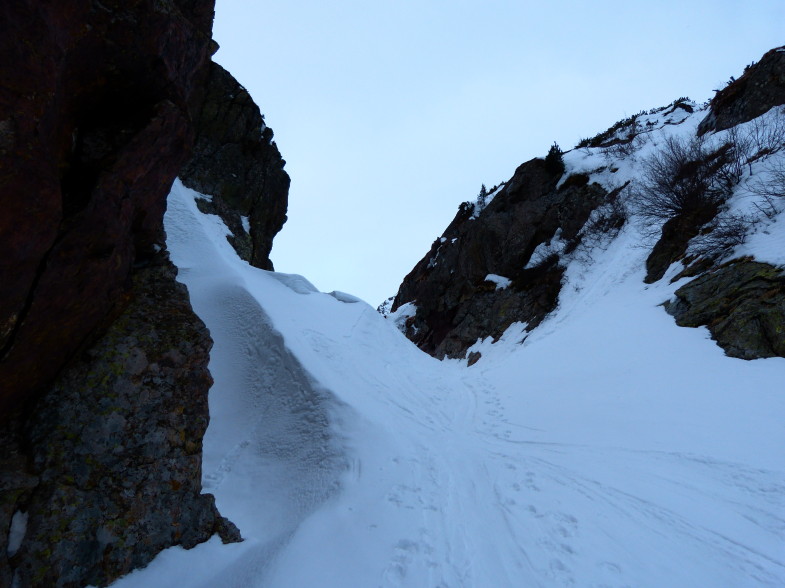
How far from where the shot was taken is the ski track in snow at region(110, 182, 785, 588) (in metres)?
4.07

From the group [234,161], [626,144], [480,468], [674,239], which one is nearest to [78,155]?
[480,468]

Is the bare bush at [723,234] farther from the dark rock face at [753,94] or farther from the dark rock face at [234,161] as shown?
the dark rock face at [234,161]

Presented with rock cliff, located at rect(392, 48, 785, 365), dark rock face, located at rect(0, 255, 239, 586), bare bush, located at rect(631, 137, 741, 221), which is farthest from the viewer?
bare bush, located at rect(631, 137, 741, 221)

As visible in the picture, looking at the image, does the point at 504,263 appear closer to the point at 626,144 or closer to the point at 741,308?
the point at 626,144

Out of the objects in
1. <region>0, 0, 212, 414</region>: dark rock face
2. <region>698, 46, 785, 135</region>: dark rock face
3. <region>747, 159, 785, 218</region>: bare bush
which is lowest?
<region>0, 0, 212, 414</region>: dark rock face

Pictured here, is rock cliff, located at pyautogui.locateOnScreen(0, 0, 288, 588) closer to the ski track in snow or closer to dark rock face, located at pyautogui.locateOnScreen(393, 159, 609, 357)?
the ski track in snow

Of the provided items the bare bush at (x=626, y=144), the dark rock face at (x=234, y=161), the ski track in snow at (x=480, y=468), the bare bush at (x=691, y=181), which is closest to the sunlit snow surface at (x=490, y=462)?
the ski track in snow at (x=480, y=468)

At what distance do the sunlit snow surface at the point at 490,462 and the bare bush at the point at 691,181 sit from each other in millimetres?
3727

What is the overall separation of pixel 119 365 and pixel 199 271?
822 cm

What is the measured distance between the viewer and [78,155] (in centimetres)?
403

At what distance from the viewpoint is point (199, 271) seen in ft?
39.8

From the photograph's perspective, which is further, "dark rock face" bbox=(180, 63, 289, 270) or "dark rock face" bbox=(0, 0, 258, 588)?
"dark rock face" bbox=(180, 63, 289, 270)

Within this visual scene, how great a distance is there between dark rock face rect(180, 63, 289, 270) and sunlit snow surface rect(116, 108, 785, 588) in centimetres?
859

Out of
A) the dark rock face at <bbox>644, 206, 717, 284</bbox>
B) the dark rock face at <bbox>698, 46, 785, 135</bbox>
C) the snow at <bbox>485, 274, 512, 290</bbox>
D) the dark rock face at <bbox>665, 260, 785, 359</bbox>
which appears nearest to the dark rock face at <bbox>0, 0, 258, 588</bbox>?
the dark rock face at <bbox>665, 260, 785, 359</bbox>
